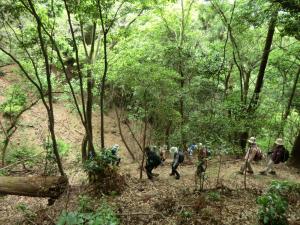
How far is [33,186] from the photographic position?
9367 mm

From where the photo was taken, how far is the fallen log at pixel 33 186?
929 centimetres

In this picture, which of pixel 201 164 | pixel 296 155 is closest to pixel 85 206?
pixel 201 164

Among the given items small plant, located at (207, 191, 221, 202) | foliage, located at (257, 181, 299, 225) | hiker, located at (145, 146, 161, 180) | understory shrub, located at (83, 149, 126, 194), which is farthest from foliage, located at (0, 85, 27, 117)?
foliage, located at (257, 181, 299, 225)

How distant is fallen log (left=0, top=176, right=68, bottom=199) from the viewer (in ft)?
30.5

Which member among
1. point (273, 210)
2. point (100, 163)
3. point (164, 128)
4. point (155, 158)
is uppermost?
point (273, 210)

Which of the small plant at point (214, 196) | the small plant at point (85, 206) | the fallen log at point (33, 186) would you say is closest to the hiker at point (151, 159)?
the fallen log at point (33, 186)

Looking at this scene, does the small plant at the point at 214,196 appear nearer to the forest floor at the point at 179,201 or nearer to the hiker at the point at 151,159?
the forest floor at the point at 179,201

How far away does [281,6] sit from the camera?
778 centimetres

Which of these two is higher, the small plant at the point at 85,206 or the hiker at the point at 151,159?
the small plant at the point at 85,206

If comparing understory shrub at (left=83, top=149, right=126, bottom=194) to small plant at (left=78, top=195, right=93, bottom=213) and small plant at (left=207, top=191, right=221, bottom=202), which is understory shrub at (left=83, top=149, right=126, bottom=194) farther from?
small plant at (left=207, top=191, right=221, bottom=202)

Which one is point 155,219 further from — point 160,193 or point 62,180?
point 62,180

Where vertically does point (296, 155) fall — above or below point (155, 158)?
below

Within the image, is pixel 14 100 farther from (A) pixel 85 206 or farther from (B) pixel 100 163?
(A) pixel 85 206

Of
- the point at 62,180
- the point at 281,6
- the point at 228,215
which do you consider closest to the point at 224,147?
the point at 228,215
